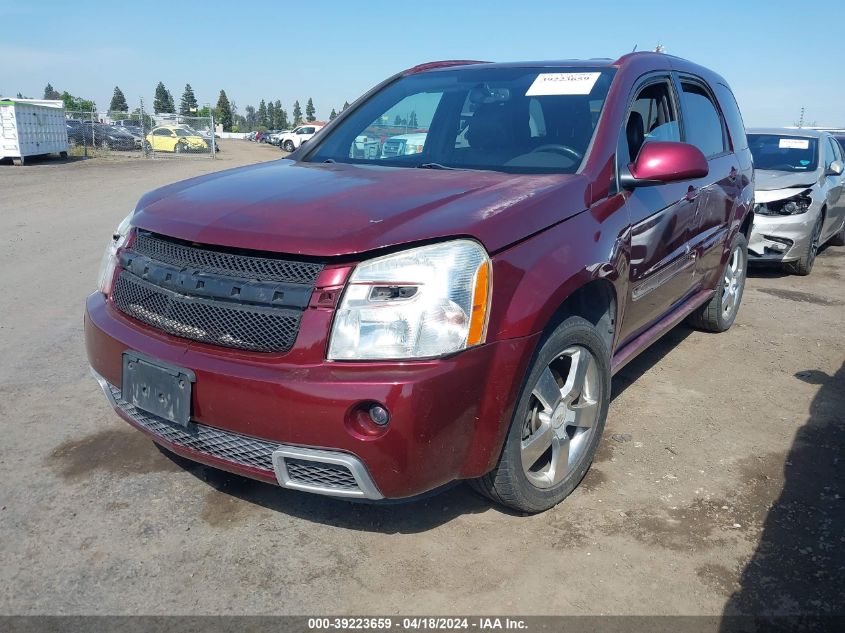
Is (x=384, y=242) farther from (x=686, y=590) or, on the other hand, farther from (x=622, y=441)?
(x=622, y=441)

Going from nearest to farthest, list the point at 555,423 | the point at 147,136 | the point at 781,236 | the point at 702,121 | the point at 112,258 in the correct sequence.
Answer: the point at 555,423, the point at 112,258, the point at 702,121, the point at 781,236, the point at 147,136

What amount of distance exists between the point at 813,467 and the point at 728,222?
2.01 metres

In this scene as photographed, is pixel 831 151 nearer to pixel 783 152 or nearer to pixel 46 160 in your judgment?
pixel 783 152

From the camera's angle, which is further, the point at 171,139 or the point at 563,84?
the point at 171,139

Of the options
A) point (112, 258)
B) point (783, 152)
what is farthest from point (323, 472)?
point (783, 152)

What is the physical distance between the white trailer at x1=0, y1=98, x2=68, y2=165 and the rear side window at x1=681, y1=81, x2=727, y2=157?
21.0 m

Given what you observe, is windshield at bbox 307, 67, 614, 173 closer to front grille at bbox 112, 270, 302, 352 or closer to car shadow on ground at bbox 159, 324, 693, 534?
front grille at bbox 112, 270, 302, 352

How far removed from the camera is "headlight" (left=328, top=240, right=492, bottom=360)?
2.27m

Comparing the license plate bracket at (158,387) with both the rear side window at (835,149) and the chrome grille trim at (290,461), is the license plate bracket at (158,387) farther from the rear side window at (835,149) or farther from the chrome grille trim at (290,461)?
the rear side window at (835,149)

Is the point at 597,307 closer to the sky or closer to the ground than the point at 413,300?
closer to the ground

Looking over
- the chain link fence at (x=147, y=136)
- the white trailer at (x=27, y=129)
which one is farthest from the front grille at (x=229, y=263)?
the chain link fence at (x=147, y=136)

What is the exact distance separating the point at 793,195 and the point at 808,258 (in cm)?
81

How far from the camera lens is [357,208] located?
2559mm

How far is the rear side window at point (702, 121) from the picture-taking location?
4.34 metres
